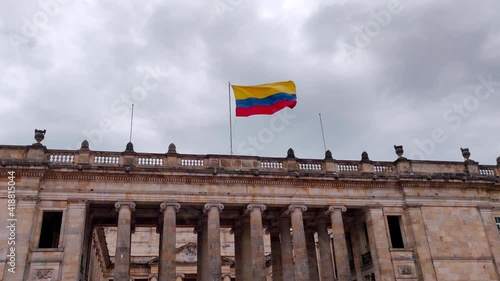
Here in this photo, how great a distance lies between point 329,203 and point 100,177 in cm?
1426

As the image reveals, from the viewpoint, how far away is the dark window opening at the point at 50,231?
27344 mm

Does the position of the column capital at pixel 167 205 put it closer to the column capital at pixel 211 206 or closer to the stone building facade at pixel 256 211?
the stone building facade at pixel 256 211

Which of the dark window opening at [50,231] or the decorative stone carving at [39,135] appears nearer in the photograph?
the decorative stone carving at [39,135]

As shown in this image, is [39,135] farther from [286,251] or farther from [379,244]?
[379,244]

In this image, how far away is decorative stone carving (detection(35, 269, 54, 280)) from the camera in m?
23.7

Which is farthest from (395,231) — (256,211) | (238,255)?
(238,255)

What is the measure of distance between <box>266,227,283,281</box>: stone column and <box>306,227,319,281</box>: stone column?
221 cm

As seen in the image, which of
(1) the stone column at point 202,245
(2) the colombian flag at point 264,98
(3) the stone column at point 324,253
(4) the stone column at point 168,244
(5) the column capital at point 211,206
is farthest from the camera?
(2) the colombian flag at point 264,98

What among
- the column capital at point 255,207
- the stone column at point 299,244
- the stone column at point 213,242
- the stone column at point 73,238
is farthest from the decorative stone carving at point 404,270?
the stone column at point 73,238

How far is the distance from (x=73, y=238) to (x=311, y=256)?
16.8 metres

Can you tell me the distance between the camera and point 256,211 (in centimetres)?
2780

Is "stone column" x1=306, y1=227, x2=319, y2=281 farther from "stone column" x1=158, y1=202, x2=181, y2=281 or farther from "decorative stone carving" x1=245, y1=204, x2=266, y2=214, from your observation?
"stone column" x1=158, y1=202, x2=181, y2=281

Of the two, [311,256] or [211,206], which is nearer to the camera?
[211,206]

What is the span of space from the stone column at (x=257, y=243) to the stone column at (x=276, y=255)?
5.71 metres
